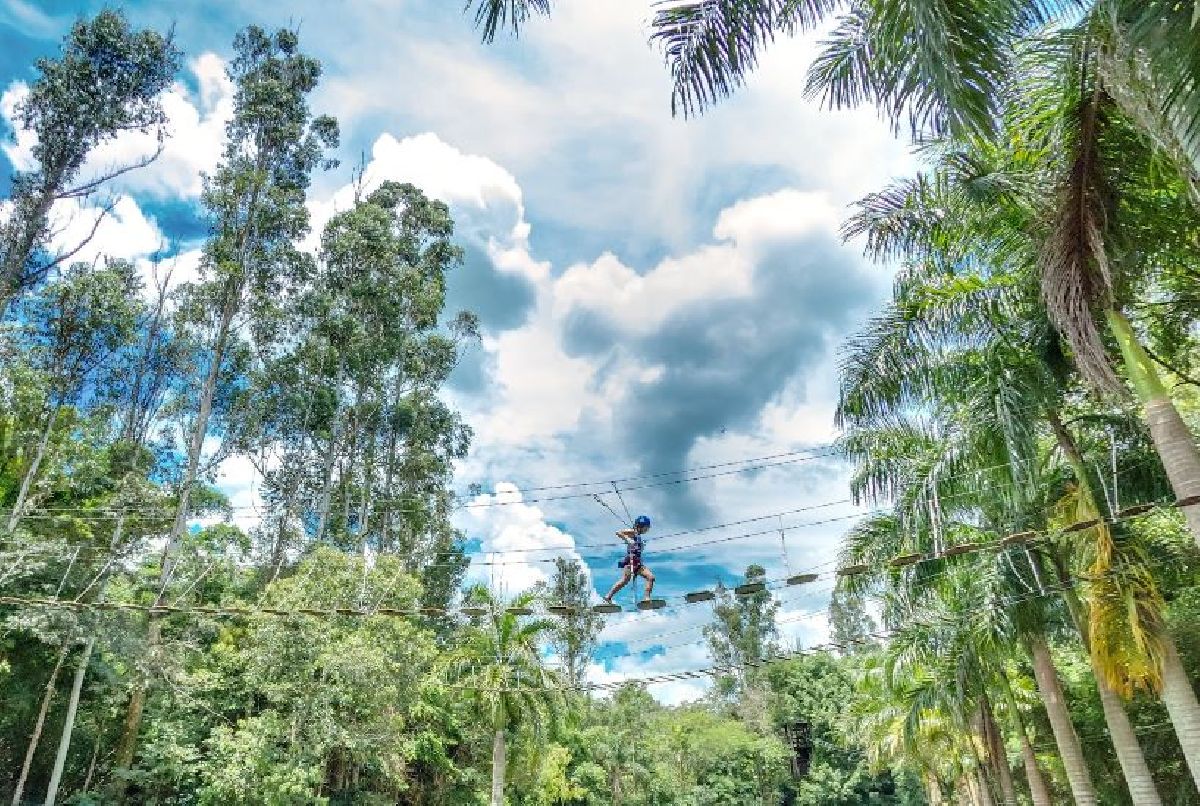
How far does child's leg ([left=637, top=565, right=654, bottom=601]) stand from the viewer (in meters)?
9.12

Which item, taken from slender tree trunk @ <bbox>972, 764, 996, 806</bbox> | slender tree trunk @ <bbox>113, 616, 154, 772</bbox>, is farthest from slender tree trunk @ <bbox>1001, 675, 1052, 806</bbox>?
slender tree trunk @ <bbox>113, 616, 154, 772</bbox>

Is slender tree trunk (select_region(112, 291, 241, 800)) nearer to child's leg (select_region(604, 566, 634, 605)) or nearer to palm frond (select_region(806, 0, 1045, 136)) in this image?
child's leg (select_region(604, 566, 634, 605))

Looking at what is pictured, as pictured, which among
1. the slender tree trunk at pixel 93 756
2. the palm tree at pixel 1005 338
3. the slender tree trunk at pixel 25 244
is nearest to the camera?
the palm tree at pixel 1005 338

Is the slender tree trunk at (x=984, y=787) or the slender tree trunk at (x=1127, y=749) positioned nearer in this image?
the slender tree trunk at (x=1127, y=749)

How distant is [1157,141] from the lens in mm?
4273

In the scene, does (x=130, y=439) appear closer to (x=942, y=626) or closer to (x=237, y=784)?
(x=237, y=784)

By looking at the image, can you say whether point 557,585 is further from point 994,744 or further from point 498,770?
point 994,744

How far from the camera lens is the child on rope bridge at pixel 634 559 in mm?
9133

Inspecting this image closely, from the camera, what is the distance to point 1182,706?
618cm

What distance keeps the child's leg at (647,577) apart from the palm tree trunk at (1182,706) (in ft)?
16.7

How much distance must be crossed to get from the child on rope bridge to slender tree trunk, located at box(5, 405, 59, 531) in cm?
1127

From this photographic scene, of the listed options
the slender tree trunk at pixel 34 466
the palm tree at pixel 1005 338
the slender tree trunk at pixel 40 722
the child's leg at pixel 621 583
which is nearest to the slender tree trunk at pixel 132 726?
the slender tree trunk at pixel 40 722

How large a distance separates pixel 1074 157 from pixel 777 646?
34.4 m

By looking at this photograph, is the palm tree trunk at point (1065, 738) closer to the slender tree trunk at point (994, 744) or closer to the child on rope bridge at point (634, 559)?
the slender tree trunk at point (994, 744)
